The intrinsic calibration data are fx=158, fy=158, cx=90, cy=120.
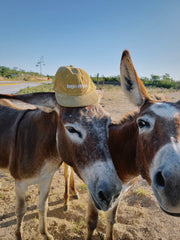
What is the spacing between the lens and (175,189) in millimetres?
1378

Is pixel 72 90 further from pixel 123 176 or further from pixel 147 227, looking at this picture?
pixel 147 227

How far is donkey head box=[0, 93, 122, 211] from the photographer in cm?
162

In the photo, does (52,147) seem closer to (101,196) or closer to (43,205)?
(101,196)

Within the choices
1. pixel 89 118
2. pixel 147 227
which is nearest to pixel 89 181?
pixel 89 118

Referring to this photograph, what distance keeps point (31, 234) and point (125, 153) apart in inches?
100

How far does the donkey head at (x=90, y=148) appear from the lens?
5.32ft

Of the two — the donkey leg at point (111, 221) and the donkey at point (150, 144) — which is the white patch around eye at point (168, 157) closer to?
the donkey at point (150, 144)

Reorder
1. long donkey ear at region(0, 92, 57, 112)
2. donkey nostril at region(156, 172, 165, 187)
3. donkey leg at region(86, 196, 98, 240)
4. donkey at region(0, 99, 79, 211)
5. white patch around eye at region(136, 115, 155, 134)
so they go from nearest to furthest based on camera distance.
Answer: donkey nostril at region(156, 172, 165, 187), white patch around eye at region(136, 115, 155, 134), long donkey ear at region(0, 92, 57, 112), donkey leg at region(86, 196, 98, 240), donkey at region(0, 99, 79, 211)

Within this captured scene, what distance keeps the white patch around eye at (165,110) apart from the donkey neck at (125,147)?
18.9 inches

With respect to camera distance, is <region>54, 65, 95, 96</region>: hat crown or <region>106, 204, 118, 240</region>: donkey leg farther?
<region>106, 204, 118, 240</region>: donkey leg

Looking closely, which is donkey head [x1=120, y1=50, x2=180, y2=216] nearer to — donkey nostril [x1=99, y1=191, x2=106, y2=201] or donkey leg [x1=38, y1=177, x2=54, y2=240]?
donkey nostril [x1=99, y1=191, x2=106, y2=201]

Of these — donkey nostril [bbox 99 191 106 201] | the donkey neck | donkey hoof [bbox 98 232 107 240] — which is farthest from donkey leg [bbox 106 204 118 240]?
donkey nostril [bbox 99 191 106 201]

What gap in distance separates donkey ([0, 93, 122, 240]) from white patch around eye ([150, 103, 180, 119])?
1.93 feet

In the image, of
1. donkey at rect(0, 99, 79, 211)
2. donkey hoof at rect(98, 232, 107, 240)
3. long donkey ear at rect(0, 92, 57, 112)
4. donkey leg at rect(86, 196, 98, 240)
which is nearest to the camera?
long donkey ear at rect(0, 92, 57, 112)
